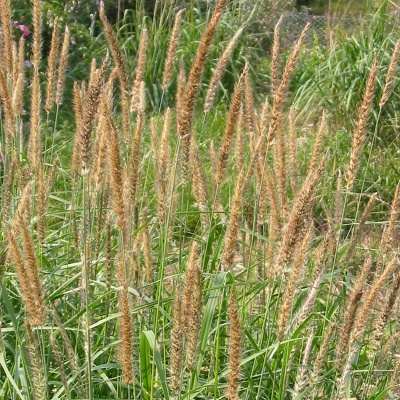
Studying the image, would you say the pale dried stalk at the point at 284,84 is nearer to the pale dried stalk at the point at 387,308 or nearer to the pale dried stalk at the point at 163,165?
the pale dried stalk at the point at 163,165

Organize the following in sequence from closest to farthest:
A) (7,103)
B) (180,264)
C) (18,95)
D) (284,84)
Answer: (284,84) < (7,103) < (180,264) < (18,95)

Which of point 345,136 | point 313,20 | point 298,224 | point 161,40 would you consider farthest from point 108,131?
point 313,20

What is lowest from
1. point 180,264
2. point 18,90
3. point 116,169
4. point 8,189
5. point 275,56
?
point 180,264

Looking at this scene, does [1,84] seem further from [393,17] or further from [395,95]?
[393,17]

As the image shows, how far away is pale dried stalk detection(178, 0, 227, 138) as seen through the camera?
1.82 meters

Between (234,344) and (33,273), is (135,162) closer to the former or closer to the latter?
(33,273)

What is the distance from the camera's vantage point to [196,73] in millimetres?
1849

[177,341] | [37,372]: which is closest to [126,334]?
[177,341]

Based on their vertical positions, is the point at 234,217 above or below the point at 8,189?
above

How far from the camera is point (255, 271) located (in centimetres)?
304

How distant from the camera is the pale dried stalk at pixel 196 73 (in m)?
1.82

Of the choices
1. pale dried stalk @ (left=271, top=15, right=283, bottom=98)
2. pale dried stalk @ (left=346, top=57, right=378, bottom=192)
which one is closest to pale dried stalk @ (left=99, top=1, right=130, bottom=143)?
pale dried stalk @ (left=271, top=15, right=283, bottom=98)

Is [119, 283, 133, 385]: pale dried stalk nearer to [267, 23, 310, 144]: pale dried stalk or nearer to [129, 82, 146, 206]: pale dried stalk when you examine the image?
[129, 82, 146, 206]: pale dried stalk

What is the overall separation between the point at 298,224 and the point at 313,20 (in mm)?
9444
